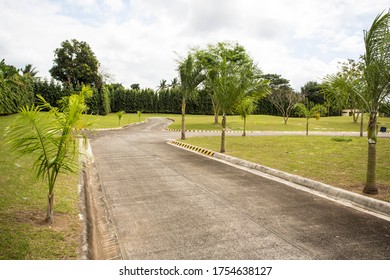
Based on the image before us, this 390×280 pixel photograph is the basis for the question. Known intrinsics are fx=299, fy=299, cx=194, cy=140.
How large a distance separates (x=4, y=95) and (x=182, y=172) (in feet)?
85.9

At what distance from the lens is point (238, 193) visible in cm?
711

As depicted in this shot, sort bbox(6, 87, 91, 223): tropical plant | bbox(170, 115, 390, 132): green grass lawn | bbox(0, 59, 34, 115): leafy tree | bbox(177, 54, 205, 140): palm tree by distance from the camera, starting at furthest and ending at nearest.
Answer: bbox(170, 115, 390, 132): green grass lawn → bbox(0, 59, 34, 115): leafy tree → bbox(177, 54, 205, 140): palm tree → bbox(6, 87, 91, 223): tropical plant

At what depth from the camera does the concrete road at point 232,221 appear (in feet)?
13.6

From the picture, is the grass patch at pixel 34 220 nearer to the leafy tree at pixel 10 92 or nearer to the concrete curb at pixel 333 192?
the concrete curb at pixel 333 192

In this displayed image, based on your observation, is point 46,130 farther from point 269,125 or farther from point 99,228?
point 269,125

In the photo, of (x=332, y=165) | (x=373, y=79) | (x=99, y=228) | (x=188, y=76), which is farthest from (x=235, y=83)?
(x=99, y=228)

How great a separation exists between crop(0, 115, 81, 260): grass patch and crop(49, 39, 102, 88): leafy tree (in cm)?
5011

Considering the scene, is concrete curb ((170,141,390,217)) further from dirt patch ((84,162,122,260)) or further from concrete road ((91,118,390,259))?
dirt patch ((84,162,122,260))

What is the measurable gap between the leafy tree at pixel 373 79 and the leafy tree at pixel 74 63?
173ft

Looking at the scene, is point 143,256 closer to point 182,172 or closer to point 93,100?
point 182,172

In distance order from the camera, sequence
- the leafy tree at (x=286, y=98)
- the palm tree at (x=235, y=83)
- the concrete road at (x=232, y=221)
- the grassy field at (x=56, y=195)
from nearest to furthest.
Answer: the grassy field at (x=56, y=195) → the concrete road at (x=232, y=221) → the palm tree at (x=235, y=83) → the leafy tree at (x=286, y=98)

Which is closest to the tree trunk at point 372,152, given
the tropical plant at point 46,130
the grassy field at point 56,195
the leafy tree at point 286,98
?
the grassy field at point 56,195

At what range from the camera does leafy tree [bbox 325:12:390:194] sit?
617 cm

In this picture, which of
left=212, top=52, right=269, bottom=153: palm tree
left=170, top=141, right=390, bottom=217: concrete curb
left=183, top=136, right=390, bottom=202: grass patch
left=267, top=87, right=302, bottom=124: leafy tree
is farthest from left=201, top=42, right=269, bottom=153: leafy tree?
left=267, top=87, right=302, bottom=124: leafy tree
